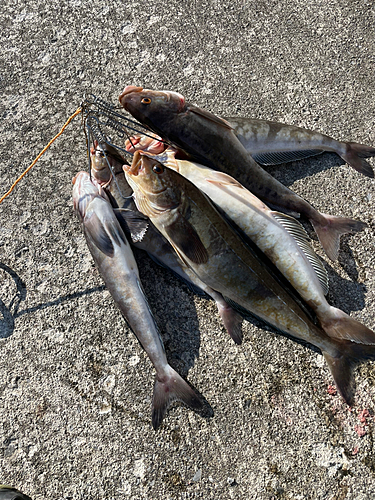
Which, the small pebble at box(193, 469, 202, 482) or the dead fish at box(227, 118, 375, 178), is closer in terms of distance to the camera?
the small pebble at box(193, 469, 202, 482)

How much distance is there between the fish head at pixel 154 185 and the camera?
2.74m

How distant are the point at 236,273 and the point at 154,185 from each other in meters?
0.85

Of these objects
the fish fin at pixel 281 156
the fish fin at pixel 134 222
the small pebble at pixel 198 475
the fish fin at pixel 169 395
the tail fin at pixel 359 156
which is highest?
the fish fin at pixel 134 222

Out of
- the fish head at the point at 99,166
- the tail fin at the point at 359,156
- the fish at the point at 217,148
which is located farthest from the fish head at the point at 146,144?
the tail fin at the point at 359,156

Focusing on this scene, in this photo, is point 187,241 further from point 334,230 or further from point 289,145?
point 289,145

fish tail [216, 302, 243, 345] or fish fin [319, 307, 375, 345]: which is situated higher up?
fish tail [216, 302, 243, 345]

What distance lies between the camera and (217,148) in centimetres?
298

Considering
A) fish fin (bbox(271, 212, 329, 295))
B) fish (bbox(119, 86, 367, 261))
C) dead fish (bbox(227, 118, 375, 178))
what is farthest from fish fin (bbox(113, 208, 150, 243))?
dead fish (bbox(227, 118, 375, 178))

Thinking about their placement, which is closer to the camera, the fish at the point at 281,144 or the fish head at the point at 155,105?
the fish head at the point at 155,105

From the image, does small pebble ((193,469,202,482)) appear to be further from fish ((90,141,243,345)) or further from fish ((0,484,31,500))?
fish ((0,484,31,500))

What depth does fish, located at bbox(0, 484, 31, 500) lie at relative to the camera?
93.6 inches

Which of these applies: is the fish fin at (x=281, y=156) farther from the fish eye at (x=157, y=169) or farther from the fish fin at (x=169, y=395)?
the fish fin at (x=169, y=395)

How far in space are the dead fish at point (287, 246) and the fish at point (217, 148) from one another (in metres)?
0.22

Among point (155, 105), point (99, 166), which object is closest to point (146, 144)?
point (155, 105)
